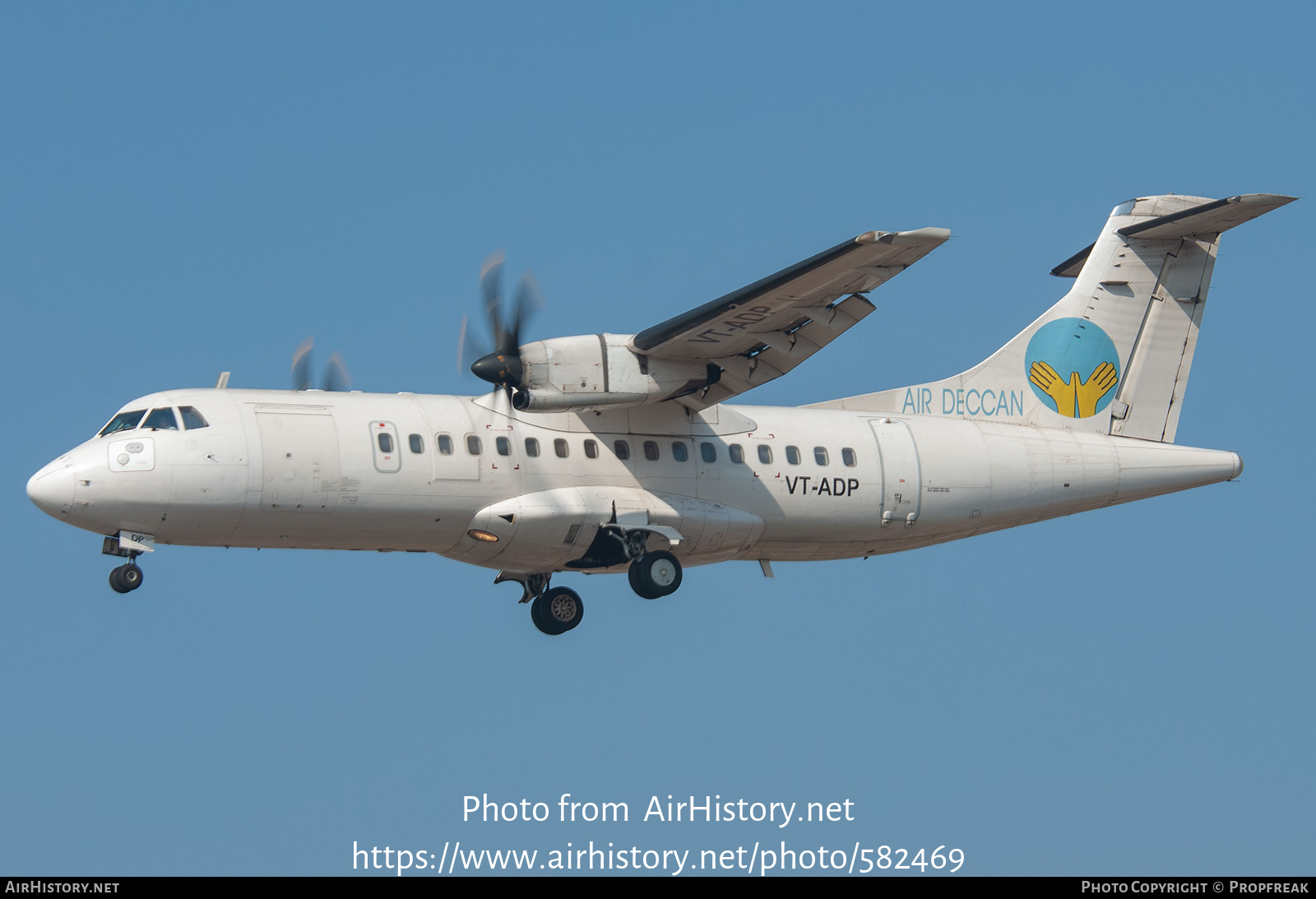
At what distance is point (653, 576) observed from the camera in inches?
778

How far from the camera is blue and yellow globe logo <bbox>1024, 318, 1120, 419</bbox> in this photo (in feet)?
75.6

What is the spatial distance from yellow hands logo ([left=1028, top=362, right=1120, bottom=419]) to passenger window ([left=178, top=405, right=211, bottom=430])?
36.6 feet

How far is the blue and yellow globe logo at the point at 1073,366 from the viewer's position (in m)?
23.0

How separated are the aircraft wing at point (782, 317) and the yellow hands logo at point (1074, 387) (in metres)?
4.80

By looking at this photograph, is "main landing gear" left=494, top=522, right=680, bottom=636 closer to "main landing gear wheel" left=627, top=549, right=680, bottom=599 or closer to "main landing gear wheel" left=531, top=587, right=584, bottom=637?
"main landing gear wheel" left=627, top=549, right=680, bottom=599

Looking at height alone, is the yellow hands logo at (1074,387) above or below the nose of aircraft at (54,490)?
above

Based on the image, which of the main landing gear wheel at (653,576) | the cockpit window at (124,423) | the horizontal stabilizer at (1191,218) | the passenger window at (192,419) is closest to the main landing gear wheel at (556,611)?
the main landing gear wheel at (653,576)

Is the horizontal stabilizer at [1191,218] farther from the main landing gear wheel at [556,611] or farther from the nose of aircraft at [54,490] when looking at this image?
the nose of aircraft at [54,490]

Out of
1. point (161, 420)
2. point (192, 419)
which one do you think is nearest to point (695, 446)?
point (192, 419)

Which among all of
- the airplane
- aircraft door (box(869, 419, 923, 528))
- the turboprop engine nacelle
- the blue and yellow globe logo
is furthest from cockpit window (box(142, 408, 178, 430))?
the blue and yellow globe logo

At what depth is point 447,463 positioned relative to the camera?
18.9m

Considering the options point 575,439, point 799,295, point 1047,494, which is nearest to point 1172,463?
point 1047,494

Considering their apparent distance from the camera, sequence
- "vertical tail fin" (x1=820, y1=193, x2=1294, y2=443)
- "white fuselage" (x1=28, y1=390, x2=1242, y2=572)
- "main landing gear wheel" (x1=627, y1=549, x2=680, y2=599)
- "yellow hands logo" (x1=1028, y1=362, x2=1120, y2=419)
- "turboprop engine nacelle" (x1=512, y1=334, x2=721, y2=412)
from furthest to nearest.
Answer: "yellow hands logo" (x1=1028, y1=362, x2=1120, y2=419), "vertical tail fin" (x1=820, y1=193, x2=1294, y2=443), "main landing gear wheel" (x1=627, y1=549, x2=680, y2=599), "turboprop engine nacelle" (x1=512, y1=334, x2=721, y2=412), "white fuselage" (x1=28, y1=390, x2=1242, y2=572)

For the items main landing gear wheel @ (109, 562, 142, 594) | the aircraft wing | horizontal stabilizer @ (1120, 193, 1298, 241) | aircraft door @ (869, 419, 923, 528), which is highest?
horizontal stabilizer @ (1120, 193, 1298, 241)
